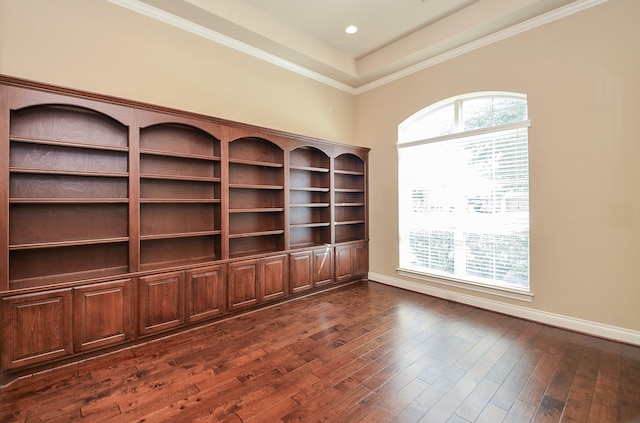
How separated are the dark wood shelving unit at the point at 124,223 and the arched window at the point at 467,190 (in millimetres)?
1794

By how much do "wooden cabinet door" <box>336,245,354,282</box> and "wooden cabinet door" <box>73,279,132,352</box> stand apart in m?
2.85

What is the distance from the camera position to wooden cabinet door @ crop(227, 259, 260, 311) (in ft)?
11.1

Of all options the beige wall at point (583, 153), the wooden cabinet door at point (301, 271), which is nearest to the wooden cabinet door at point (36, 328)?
the wooden cabinet door at point (301, 271)

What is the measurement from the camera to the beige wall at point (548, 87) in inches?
108

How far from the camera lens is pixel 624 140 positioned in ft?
9.19

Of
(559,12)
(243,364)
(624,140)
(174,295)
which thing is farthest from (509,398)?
(559,12)

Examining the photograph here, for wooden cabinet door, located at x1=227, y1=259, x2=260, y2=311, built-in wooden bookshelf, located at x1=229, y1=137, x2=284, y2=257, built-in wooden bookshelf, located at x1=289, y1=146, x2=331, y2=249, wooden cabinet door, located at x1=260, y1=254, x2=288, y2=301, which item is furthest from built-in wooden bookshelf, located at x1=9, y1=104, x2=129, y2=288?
built-in wooden bookshelf, located at x1=289, y1=146, x2=331, y2=249

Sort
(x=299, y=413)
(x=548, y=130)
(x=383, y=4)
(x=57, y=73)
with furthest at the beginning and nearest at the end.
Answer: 1. (x=383, y=4)
2. (x=548, y=130)
3. (x=57, y=73)
4. (x=299, y=413)

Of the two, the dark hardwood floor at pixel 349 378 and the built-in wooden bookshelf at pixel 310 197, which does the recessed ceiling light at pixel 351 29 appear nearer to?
the built-in wooden bookshelf at pixel 310 197

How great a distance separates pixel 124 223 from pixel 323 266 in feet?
8.64

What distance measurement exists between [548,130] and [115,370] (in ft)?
16.1

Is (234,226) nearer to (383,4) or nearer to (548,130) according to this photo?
(383,4)

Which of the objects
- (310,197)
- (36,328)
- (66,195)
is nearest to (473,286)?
(310,197)

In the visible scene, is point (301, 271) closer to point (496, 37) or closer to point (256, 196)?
point (256, 196)
